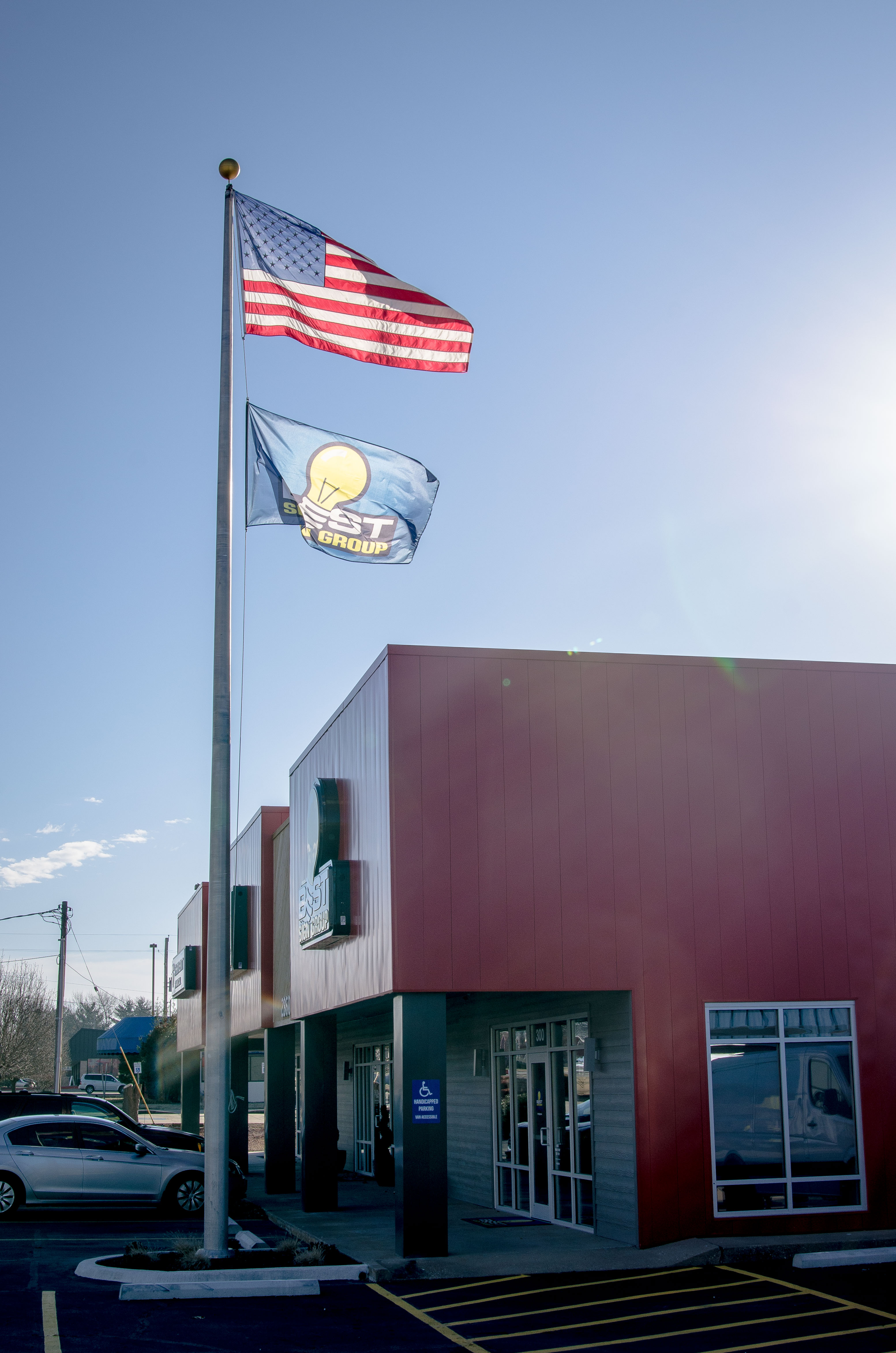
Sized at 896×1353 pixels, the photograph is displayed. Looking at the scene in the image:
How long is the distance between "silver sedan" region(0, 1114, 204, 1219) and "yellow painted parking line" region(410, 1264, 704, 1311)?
7.05m

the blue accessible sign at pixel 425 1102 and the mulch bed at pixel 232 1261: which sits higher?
the blue accessible sign at pixel 425 1102

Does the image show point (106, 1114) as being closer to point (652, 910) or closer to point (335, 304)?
point (652, 910)

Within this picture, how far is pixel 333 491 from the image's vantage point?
544 inches

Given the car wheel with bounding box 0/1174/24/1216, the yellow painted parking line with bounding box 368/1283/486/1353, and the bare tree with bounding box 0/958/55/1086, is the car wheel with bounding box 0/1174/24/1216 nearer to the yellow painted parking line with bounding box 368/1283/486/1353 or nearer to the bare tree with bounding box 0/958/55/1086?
the yellow painted parking line with bounding box 368/1283/486/1353

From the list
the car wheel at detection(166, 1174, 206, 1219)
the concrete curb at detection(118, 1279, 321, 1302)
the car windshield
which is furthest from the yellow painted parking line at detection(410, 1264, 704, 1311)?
Result: the car windshield

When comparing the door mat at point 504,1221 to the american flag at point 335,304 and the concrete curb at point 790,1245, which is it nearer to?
the concrete curb at point 790,1245

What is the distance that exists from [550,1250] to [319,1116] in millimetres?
5840

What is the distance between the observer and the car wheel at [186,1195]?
19781 mm

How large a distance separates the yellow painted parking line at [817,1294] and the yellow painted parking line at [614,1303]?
214mm

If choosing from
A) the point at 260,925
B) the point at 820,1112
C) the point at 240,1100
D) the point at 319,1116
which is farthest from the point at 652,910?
the point at 240,1100

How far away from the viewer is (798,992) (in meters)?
15.5

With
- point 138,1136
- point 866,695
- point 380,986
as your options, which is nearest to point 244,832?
point 138,1136

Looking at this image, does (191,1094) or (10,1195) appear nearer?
(10,1195)

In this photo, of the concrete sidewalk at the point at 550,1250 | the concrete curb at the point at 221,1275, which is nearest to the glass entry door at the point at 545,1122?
the concrete sidewalk at the point at 550,1250
